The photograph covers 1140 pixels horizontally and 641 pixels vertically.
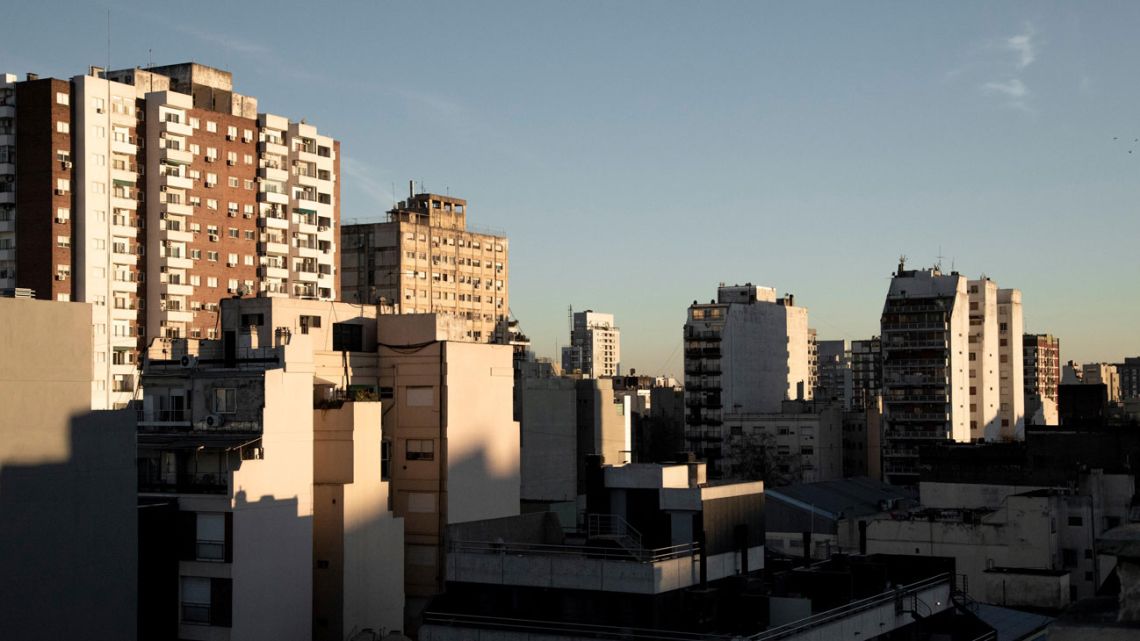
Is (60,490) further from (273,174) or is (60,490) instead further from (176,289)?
(273,174)

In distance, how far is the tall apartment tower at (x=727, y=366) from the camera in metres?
154

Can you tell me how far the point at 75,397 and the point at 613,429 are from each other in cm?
7043

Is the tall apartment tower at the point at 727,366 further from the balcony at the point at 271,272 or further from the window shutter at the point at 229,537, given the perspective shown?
the window shutter at the point at 229,537

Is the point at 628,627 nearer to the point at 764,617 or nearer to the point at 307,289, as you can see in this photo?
the point at 764,617

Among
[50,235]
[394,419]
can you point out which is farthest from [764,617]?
[50,235]

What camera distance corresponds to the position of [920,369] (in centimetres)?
14075

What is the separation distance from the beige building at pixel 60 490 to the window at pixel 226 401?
7.20 metres

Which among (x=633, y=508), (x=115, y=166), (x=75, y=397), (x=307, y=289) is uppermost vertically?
(x=115, y=166)

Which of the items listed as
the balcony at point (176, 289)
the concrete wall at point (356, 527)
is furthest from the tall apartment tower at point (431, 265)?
the concrete wall at point (356, 527)

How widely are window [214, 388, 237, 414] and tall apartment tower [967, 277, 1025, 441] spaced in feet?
341

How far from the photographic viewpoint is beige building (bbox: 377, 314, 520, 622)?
2569 inches

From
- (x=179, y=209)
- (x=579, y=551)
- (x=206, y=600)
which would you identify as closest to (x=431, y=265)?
(x=179, y=209)

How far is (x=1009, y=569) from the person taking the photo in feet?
221

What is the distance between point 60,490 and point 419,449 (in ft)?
77.9
